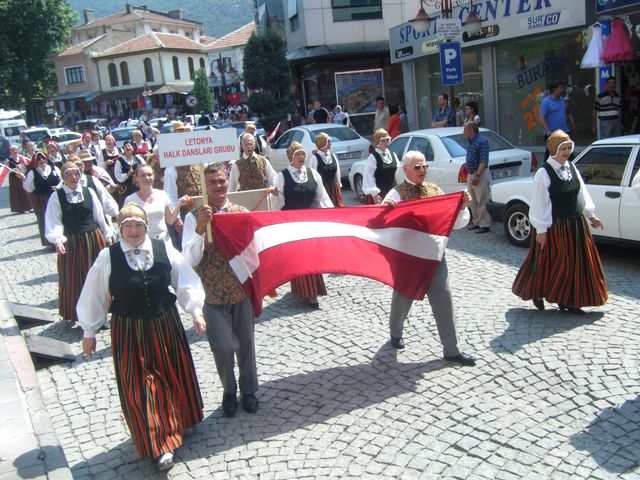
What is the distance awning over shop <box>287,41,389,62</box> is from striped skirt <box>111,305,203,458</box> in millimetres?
24369

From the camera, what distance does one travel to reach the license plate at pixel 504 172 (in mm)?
11203

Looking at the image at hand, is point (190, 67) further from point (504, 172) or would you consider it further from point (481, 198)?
point (481, 198)

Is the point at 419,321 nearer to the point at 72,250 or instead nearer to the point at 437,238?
the point at 437,238

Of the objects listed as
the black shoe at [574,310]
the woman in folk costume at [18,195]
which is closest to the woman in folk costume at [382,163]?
the black shoe at [574,310]

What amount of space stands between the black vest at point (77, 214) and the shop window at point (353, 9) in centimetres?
2284

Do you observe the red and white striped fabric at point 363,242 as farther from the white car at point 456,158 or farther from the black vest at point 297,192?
the white car at point 456,158

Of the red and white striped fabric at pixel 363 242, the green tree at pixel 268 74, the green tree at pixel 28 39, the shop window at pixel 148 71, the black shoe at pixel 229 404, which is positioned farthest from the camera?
the shop window at pixel 148 71

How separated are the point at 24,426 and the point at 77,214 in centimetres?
299

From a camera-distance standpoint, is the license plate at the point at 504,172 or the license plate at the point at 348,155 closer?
the license plate at the point at 504,172

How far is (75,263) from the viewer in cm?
758

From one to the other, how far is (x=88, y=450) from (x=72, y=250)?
10.8ft

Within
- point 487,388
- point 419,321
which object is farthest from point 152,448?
point 419,321

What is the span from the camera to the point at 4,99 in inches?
1850

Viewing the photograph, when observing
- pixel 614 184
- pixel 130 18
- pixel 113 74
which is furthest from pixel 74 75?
pixel 614 184
